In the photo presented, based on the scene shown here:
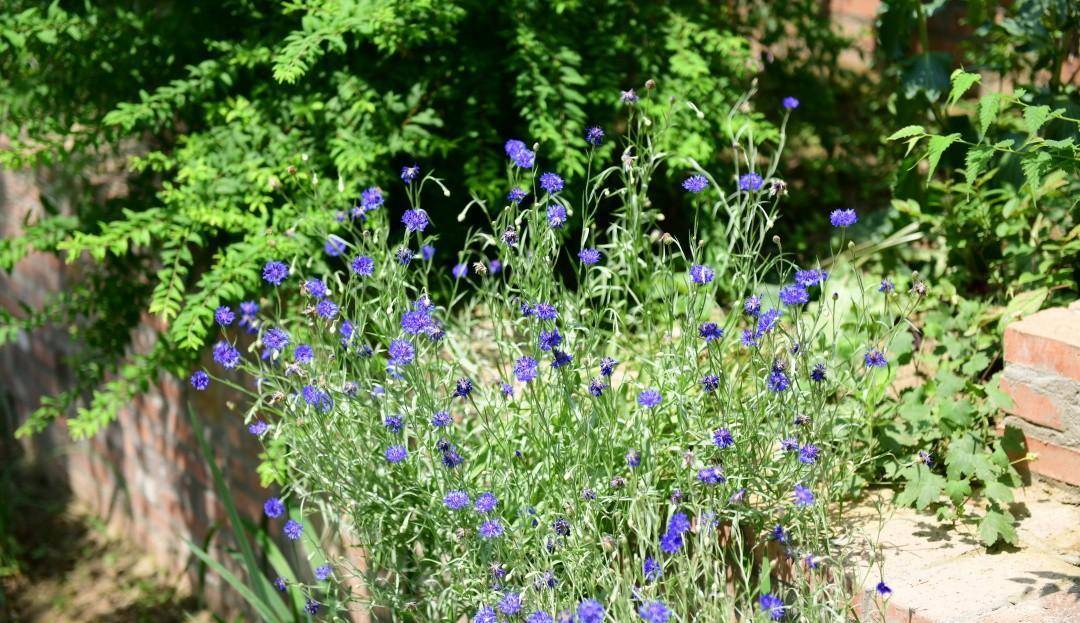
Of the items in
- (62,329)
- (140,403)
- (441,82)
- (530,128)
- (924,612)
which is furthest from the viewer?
(62,329)

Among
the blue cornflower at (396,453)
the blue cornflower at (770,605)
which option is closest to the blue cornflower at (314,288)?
the blue cornflower at (396,453)

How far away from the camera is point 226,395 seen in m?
3.86

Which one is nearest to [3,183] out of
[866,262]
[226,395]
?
[226,395]

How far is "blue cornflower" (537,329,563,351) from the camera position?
240 centimetres

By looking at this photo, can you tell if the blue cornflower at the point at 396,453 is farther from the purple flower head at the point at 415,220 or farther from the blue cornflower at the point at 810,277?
the blue cornflower at the point at 810,277

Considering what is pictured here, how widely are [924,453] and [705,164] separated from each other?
1.32 metres

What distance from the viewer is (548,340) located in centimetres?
240

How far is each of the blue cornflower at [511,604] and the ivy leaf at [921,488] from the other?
973 mm

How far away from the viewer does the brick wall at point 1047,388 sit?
2.74m

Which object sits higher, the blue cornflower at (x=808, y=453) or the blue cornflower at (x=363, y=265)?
the blue cornflower at (x=363, y=265)

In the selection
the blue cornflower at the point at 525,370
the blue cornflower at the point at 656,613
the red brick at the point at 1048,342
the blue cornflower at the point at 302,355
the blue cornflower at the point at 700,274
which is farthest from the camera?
the red brick at the point at 1048,342

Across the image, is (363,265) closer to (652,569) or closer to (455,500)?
(455,500)

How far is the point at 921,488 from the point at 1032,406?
0.38 meters

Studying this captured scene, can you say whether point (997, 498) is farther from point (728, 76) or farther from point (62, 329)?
point (62, 329)
